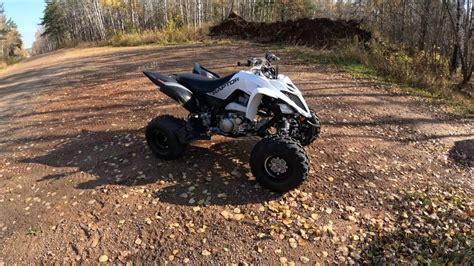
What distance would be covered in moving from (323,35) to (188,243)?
13048mm

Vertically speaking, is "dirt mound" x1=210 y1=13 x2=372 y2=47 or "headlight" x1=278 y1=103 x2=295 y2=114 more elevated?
"dirt mound" x1=210 y1=13 x2=372 y2=47

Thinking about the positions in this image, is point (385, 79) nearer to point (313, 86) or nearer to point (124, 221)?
point (313, 86)

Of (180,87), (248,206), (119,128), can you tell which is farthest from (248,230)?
(119,128)

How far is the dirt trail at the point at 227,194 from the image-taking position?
3674 mm

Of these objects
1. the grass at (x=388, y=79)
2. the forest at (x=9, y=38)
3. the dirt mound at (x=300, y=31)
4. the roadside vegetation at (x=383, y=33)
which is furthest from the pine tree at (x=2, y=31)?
the grass at (x=388, y=79)

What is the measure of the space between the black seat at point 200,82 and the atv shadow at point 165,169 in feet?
3.16

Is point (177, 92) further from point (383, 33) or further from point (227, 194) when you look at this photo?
point (383, 33)

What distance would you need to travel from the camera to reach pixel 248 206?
419cm

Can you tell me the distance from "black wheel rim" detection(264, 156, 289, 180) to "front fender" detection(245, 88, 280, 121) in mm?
597

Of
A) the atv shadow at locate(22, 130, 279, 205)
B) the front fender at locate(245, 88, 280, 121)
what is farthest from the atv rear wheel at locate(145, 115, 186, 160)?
the front fender at locate(245, 88, 280, 121)

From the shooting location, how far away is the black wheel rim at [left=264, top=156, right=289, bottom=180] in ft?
13.7

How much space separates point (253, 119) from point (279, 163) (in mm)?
676

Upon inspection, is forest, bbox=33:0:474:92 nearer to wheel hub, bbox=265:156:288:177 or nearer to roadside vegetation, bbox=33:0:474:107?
roadside vegetation, bbox=33:0:474:107

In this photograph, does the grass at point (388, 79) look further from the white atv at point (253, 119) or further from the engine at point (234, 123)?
the engine at point (234, 123)
